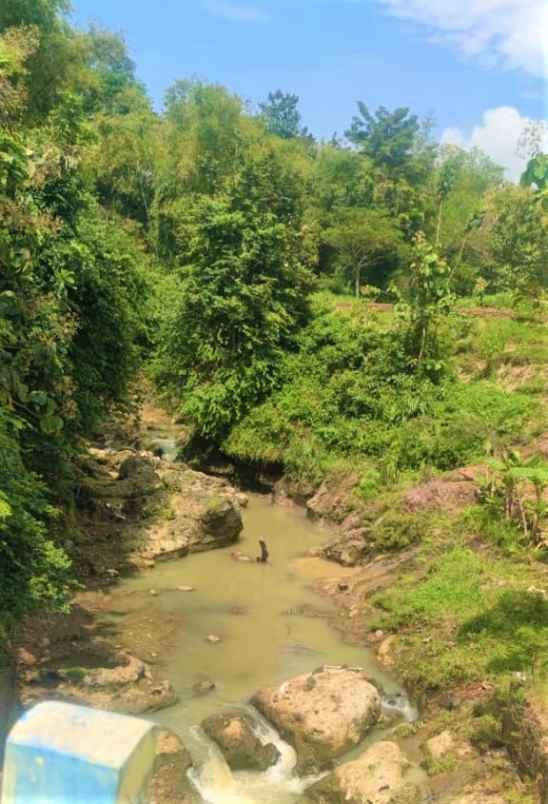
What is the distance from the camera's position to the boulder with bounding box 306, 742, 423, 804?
6.68 meters

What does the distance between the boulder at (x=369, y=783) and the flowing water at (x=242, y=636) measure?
0.30 m

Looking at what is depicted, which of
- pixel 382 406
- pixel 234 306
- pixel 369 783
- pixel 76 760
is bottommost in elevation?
pixel 369 783

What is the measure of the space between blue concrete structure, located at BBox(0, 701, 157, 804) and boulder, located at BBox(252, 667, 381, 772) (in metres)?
6.63

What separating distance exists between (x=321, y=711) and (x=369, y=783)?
3.82 feet

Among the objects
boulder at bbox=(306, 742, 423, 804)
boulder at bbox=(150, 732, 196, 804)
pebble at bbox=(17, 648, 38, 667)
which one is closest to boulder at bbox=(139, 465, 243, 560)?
pebble at bbox=(17, 648, 38, 667)

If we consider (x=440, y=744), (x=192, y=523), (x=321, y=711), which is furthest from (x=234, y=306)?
(x=440, y=744)

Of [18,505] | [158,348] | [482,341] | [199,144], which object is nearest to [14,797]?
[18,505]

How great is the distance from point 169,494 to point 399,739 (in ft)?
24.5

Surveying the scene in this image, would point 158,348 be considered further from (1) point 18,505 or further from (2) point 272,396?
(1) point 18,505

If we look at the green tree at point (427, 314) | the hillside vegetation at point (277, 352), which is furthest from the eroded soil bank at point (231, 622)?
the green tree at point (427, 314)

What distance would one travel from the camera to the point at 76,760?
142cm

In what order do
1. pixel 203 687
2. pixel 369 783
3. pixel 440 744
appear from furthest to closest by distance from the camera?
pixel 203 687
pixel 440 744
pixel 369 783

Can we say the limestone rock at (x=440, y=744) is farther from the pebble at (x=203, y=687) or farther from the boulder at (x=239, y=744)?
the pebble at (x=203, y=687)

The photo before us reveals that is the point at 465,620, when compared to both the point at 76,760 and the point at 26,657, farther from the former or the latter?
the point at 76,760
